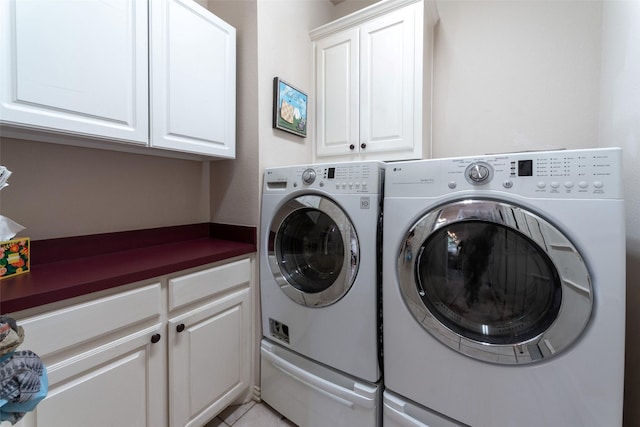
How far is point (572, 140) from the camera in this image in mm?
1341

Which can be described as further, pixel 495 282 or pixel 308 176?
pixel 308 176

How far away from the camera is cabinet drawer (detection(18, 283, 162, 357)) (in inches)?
27.7

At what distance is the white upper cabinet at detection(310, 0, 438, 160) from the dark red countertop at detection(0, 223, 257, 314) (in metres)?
0.87

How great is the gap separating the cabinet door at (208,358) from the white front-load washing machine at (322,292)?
0.12m

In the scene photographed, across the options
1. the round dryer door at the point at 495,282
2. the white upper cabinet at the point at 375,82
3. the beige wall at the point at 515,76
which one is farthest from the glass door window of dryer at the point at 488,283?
the beige wall at the point at 515,76

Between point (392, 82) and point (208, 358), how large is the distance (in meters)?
1.72

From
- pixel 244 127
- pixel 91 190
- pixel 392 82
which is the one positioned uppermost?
pixel 392 82

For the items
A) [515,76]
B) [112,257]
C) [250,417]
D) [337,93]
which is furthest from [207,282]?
[515,76]

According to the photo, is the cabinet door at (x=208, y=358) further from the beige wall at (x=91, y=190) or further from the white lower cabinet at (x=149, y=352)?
the beige wall at (x=91, y=190)

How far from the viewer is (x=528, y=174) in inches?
29.8

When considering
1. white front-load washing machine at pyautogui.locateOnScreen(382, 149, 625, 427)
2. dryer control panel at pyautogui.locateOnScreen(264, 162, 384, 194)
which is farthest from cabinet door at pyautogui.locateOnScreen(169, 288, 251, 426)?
white front-load washing machine at pyautogui.locateOnScreen(382, 149, 625, 427)

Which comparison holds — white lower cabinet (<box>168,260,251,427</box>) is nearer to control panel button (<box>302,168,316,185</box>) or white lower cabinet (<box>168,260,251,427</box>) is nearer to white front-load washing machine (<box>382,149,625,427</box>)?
control panel button (<box>302,168,316,185</box>)

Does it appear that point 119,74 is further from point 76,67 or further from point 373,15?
point 373,15

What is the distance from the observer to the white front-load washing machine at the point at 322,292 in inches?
40.8
